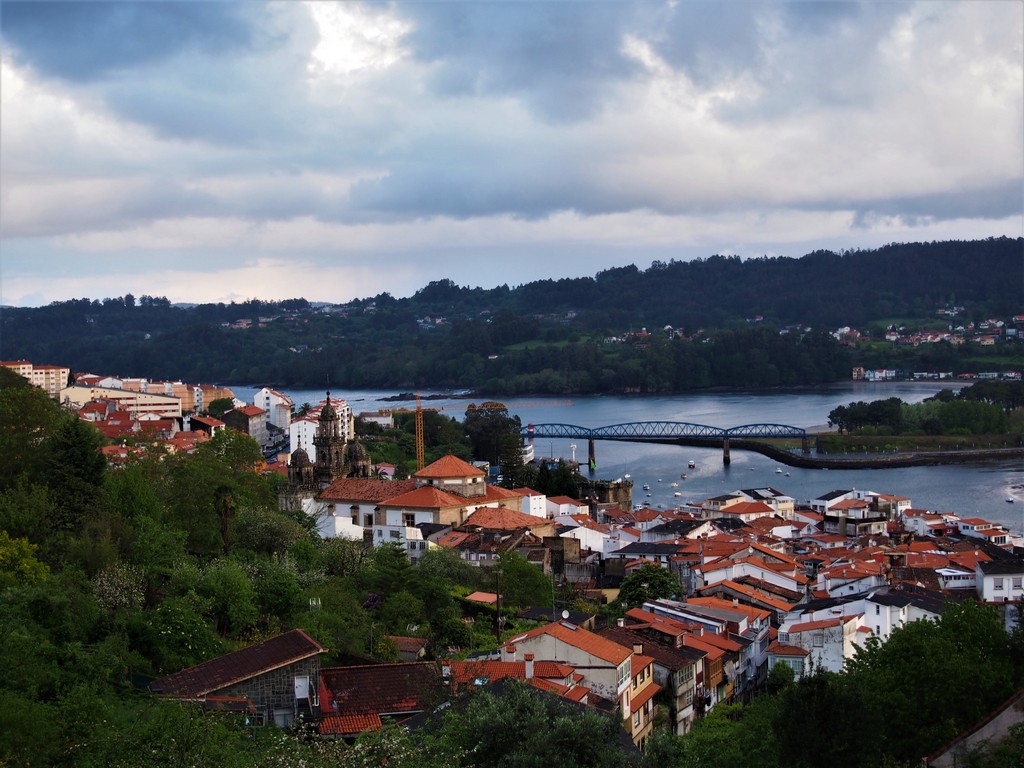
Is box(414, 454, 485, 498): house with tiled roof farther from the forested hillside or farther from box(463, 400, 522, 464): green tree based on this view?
the forested hillside

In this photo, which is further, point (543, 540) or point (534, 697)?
point (543, 540)

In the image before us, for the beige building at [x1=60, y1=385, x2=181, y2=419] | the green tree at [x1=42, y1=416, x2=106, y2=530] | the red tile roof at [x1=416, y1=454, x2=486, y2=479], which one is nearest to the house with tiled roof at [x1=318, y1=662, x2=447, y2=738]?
the green tree at [x1=42, y1=416, x2=106, y2=530]

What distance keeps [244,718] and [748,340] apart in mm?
80427

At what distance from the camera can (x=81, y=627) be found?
30.0ft

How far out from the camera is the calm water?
112 ft

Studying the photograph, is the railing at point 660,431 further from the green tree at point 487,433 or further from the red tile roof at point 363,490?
the red tile roof at point 363,490

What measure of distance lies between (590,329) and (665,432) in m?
58.8

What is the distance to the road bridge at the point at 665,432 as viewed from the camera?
49312 millimetres

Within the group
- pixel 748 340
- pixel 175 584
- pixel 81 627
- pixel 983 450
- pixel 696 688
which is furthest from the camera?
pixel 748 340

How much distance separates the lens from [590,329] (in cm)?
11112

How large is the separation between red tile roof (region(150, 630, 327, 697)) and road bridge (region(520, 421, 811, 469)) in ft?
125

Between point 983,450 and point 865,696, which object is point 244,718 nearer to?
point 865,696

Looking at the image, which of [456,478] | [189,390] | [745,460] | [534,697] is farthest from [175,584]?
[189,390]

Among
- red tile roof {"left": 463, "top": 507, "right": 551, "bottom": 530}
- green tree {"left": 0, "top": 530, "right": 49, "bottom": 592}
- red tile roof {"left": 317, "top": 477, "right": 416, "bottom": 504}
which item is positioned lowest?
red tile roof {"left": 463, "top": 507, "right": 551, "bottom": 530}
